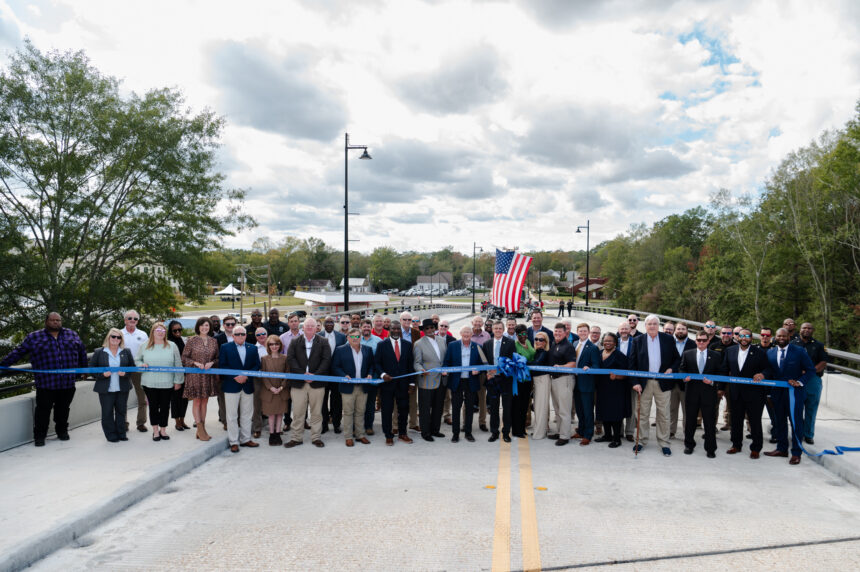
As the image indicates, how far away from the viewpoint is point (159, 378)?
7402 mm

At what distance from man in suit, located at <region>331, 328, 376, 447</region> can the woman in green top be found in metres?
2.35

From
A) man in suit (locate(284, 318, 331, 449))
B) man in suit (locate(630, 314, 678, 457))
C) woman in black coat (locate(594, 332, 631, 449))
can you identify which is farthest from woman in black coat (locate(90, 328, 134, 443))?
man in suit (locate(630, 314, 678, 457))

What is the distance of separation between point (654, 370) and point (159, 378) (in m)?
7.31

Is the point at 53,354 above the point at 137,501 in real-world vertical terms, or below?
above

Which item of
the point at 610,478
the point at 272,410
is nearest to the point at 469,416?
the point at 610,478

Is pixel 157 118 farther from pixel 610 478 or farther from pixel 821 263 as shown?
pixel 821 263

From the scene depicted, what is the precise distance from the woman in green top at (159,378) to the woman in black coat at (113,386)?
0.78ft

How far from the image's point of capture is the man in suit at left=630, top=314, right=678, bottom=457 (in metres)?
7.38

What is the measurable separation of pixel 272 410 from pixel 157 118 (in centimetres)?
1402

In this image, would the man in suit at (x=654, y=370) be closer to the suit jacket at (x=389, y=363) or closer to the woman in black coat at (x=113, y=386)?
the suit jacket at (x=389, y=363)

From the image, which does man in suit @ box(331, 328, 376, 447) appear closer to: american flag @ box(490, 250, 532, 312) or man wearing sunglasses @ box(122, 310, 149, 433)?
man wearing sunglasses @ box(122, 310, 149, 433)

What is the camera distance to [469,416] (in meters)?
8.02

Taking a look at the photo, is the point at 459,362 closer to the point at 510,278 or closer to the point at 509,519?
the point at 509,519

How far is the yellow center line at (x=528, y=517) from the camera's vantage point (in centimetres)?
415
